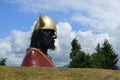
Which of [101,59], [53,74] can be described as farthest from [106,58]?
[53,74]

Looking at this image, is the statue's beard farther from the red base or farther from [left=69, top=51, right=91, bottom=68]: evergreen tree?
[left=69, top=51, right=91, bottom=68]: evergreen tree

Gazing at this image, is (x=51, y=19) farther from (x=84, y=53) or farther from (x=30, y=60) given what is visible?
(x=84, y=53)

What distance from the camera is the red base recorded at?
27156 mm

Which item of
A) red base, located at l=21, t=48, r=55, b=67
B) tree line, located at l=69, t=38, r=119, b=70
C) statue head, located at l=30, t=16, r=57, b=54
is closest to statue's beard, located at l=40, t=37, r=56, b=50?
statue head, located at l=30, t=16, r=57, b=54

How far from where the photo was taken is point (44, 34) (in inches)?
1129

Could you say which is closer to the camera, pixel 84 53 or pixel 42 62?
pixel 42 62

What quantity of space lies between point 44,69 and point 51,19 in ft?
26.3

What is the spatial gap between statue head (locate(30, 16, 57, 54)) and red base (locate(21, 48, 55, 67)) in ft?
2.80

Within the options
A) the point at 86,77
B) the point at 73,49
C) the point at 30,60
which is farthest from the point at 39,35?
the point at 73,49

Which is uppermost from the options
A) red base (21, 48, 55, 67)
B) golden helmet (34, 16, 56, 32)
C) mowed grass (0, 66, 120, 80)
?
golden helmet (34, 16, 56, 32)

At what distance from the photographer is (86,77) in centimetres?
2083

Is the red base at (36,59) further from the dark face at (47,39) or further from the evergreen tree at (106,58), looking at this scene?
the evergreen tree at (106,58)

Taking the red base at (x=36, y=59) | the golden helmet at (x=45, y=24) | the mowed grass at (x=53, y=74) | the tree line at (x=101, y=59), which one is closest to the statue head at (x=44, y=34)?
the golden helmet at (x=45, y=24)

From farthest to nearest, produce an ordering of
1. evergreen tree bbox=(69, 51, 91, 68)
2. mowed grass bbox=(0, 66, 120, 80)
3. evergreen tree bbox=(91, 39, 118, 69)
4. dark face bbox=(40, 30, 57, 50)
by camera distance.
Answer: evergreen tree bbox=(69, 51, 91, 68) → evergreen tree bbox=(91, 39, 118, 69) → dark face bbox=(40, 30, 57, 50) → mowed grass bbox=(0, 66, 120, 80)
